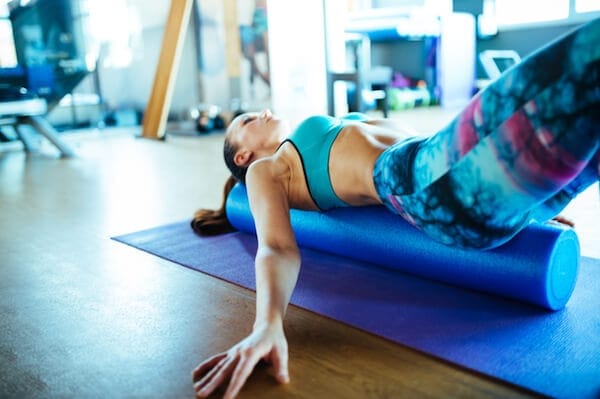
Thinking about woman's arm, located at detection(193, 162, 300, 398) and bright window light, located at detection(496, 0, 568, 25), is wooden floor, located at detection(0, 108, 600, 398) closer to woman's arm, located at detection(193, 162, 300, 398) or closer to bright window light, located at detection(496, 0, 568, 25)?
woman's arm, located at detection(193, 162, 300, 398)

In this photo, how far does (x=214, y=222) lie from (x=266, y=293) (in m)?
1.10

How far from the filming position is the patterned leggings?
0.90 metres

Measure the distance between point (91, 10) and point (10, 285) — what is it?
5985 mm

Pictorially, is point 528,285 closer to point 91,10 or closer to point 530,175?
point 530,175

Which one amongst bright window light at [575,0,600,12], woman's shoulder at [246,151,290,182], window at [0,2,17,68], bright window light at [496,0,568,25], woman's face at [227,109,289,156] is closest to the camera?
woman's shoulder at [246,151,290,182]

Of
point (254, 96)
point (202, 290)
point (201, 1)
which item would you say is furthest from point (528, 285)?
point (201, 1)

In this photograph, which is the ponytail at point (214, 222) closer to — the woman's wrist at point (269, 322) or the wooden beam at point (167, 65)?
the woman's wrist at point (269, 322)

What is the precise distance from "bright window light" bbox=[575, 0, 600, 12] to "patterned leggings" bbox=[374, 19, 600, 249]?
6515 mm

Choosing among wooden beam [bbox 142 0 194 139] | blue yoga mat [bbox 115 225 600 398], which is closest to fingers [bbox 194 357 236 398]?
blue yoga mat [bbox 115 225 600 398]

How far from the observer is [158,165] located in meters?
4.18

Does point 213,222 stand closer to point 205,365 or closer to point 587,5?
point 205,365

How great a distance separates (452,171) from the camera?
3.71 feet

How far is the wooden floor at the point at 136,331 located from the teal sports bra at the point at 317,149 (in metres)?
0.36

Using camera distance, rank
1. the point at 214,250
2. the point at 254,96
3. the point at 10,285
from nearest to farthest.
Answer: the point at 10,285
the point at 214,250
the point at 254,96
